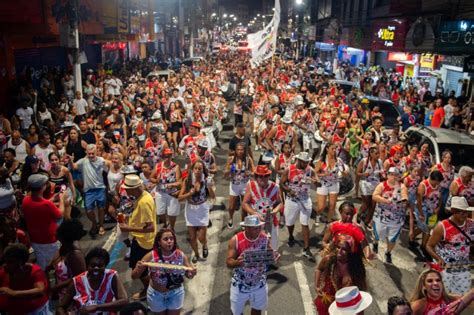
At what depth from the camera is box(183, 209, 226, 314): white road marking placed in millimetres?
6492

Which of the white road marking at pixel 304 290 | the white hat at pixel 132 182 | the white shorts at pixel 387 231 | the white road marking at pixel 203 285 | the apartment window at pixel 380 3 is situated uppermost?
the apartment window at pixel 380 3

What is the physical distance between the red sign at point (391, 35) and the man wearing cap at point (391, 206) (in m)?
15.0

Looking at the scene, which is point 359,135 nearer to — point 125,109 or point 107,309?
point 125,109

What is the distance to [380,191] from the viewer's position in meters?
7.68

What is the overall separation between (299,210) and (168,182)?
229cm

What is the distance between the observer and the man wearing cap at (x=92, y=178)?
846cm

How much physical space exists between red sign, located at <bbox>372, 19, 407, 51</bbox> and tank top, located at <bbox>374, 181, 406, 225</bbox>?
596 inches

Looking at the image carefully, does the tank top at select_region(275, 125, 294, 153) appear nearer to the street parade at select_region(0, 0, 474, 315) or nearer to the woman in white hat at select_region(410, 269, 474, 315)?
the street parade at select_region(0, 0, 474, 315)

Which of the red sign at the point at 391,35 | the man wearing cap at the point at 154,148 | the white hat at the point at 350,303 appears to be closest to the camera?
the white hat at the point at 350,303

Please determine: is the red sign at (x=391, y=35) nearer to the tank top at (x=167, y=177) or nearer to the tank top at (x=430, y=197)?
the tank top at (x=430, y=197)

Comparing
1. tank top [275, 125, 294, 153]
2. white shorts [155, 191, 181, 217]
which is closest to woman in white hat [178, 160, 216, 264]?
white shorts [155, 191, 181, 217]

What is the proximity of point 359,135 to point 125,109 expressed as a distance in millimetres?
7085

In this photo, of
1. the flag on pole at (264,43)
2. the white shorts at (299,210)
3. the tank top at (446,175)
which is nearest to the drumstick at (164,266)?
the white shorts at (299,210)

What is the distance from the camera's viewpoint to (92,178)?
845 cm
